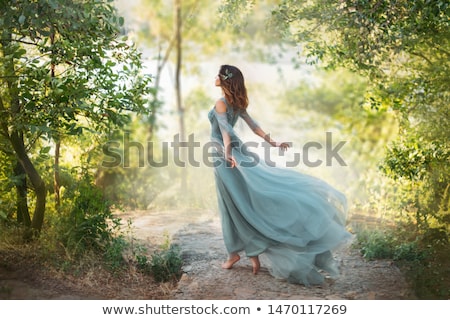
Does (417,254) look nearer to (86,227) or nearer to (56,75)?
(86,227)

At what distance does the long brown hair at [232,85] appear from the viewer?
482cm

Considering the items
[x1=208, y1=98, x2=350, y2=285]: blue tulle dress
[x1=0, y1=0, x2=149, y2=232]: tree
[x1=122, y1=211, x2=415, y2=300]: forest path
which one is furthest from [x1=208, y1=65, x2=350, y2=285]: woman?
[x1=0, y1=0, x2=149, y2=232]: tree

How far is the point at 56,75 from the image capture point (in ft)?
15.7

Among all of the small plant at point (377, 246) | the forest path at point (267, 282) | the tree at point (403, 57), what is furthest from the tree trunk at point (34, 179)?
the small plant at point (377, 246)

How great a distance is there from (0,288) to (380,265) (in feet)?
11.4

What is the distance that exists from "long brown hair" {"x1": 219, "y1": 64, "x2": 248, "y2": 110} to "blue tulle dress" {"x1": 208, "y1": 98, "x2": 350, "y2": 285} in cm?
8

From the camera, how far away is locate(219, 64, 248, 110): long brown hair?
4.82m

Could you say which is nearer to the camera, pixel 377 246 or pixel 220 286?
pixel 220 286

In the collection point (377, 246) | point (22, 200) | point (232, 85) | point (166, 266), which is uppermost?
point (232, 85)

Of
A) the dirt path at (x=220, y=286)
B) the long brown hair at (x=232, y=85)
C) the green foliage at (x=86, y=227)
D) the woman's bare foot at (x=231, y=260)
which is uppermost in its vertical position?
the long brown hair at (x=232, y=85)

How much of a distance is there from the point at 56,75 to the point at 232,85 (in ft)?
5.09

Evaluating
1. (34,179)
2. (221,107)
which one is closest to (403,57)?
(221,107)

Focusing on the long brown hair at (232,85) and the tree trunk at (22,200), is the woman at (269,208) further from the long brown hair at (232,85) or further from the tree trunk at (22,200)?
the tree trunk at (22,200)

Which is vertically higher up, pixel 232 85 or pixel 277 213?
pixel 232 85
